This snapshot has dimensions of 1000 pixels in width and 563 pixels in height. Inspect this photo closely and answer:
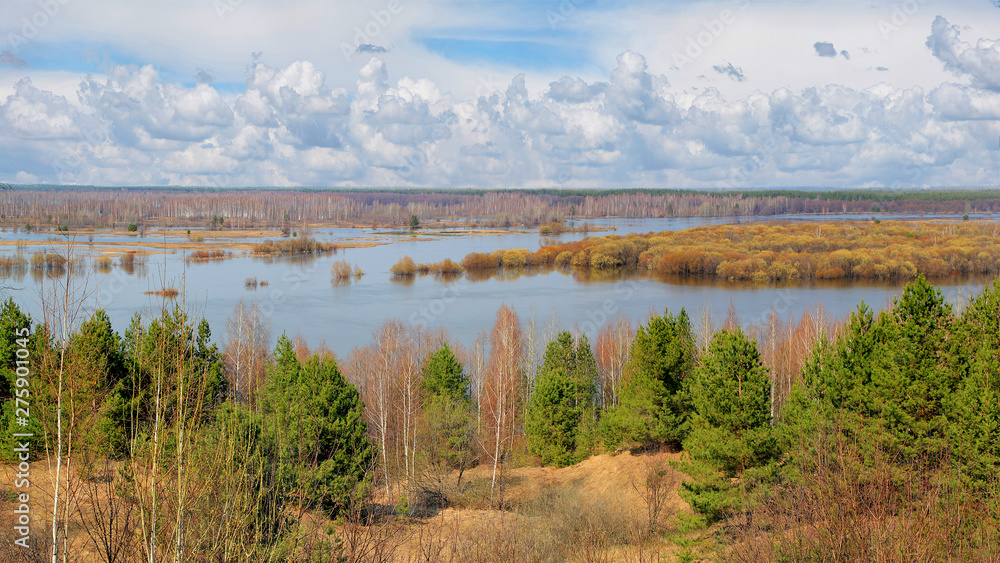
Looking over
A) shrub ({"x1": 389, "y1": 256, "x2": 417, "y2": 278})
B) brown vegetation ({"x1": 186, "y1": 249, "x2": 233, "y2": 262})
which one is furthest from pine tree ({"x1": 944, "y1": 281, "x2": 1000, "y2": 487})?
brown vegetation ({"x1": 186, "y1": 249, "x2": 233, "y2": 262})

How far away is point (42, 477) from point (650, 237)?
67.7 m

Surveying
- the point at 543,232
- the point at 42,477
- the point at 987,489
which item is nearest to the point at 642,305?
the point at 987,489

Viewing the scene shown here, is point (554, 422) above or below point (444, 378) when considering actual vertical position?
below

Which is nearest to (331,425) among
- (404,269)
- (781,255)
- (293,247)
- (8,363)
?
(8,363)

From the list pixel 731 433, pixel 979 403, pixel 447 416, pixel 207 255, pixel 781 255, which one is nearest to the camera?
pixel 979 403

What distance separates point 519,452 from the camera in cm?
2581

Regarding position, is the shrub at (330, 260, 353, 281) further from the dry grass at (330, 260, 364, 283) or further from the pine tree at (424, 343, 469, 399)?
the pine tree at (424, 343, 469, 399)

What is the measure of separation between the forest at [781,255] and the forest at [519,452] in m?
39.1

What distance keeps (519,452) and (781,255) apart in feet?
148

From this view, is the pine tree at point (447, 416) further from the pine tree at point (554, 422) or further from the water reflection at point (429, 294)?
the water reflection at point (429, 294)

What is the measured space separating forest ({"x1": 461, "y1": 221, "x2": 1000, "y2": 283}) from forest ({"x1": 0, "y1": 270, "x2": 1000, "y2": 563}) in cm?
3909

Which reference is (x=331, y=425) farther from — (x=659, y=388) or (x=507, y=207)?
(x=507, y=207)

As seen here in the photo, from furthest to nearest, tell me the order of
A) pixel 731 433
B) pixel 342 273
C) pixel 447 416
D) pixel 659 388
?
pixel 342 273 → pixel 447 416 → pixel 659 388 → pixel 731 433

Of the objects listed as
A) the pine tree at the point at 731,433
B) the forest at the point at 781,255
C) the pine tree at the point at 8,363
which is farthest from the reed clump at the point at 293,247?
the pine tree at the point at 731,433
